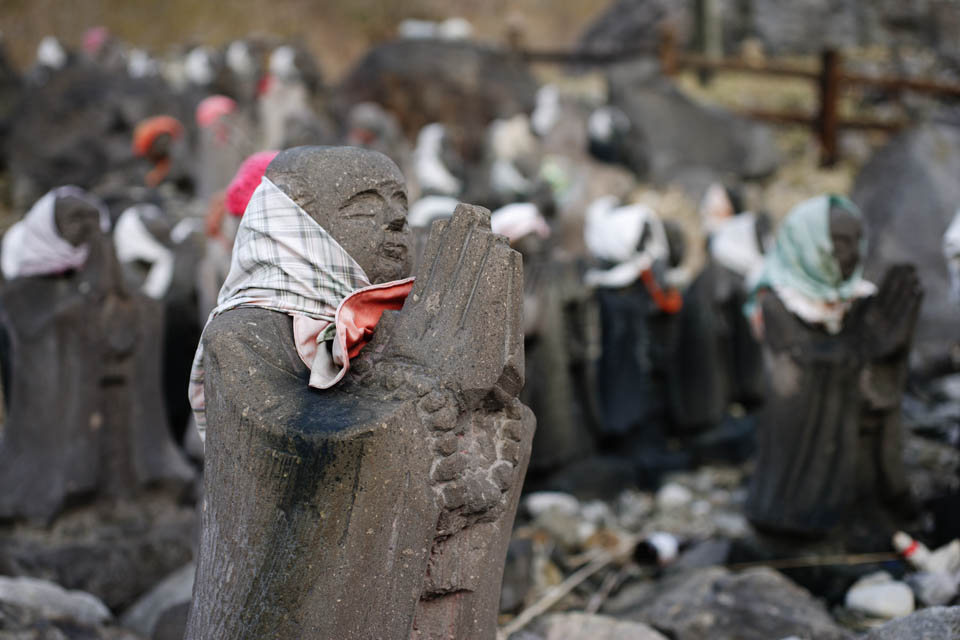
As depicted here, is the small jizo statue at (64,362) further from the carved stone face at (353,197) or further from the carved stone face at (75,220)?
the carved stone face at (353,197)

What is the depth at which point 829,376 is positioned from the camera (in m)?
4.91

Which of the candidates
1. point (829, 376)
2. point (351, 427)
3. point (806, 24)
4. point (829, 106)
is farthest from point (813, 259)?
point (806, 24)

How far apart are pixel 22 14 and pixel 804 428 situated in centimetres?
2323

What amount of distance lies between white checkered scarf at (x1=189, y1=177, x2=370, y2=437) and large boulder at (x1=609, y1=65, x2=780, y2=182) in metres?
13.8

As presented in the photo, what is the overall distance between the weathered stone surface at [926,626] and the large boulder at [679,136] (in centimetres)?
1301

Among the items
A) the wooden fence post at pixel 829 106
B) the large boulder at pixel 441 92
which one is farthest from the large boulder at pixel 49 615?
the wooden fence post at pixel 829 106

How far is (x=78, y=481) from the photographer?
5.38 m

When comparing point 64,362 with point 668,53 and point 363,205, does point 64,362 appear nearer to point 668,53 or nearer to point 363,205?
point 363,205

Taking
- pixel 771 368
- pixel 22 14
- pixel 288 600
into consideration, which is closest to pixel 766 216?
pixel 771 368

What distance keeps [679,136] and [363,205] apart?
14930 millimetres

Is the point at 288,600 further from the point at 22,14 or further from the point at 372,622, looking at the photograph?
the point at 22,14

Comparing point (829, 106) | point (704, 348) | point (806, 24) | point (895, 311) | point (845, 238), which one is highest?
point (806, 24)

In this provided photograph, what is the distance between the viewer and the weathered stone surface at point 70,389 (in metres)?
5.35

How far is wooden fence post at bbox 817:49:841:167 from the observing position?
15.4 metres
